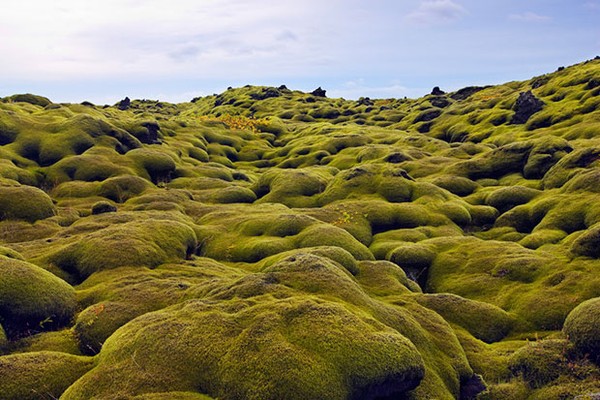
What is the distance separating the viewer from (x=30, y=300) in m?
21.8

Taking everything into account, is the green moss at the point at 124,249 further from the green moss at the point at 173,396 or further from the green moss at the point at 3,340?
the green moss at the point at 173,396

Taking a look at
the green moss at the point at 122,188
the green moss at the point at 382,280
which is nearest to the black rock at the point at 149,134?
the green moss at the point at 122,188

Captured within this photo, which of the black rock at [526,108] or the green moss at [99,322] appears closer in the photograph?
the green moss at [99,322]

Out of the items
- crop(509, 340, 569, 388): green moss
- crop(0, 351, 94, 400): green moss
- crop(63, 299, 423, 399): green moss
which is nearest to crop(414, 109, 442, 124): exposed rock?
crop(509, 340, 569, 388): green moss

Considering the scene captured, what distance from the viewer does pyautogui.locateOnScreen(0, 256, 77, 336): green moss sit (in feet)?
69.2

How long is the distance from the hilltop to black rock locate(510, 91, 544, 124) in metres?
41.4

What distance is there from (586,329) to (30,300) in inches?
982

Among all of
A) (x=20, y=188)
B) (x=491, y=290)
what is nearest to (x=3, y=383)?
(x=491, y=290)

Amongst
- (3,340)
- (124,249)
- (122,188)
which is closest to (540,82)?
(122,188)

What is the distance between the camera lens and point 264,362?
14.3 meters

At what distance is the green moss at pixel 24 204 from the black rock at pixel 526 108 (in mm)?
101772

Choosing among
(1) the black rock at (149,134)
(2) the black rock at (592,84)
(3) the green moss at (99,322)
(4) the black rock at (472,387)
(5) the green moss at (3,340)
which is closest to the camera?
(4) the black rock at (472,387)

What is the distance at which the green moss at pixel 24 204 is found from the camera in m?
41.3

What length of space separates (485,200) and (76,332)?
1879 inches
